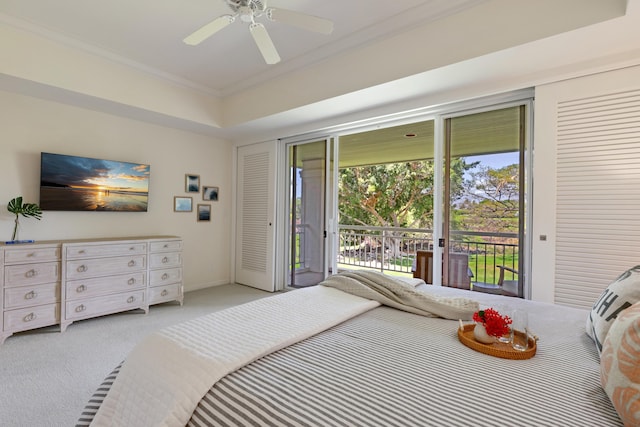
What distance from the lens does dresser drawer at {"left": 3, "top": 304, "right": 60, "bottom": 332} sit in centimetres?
→ 265

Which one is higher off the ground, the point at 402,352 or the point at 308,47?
the point at 308,47

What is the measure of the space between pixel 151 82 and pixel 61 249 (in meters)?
2.05

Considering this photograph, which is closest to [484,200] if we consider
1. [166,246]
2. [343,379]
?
[343,379]

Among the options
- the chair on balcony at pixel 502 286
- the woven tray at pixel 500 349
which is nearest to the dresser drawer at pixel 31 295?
the woven tray at pixel 500 349

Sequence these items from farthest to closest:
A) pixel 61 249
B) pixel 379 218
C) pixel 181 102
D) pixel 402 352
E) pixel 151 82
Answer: pixel 379 218, pixel 181 102, pixel 151 82, pixel 61 249, pixel 402 352

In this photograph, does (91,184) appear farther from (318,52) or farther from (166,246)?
(318,52)

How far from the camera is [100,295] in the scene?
10.3 feet

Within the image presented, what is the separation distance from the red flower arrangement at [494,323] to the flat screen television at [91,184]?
155 inches

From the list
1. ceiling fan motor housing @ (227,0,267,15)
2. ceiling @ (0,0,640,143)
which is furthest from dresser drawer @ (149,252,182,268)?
ceiling fan motor housing @ (227,0,267,15)

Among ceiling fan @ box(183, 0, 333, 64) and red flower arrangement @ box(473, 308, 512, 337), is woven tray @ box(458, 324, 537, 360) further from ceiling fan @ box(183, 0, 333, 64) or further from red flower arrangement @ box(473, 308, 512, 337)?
ceiling fan @ box(183, 0, 333, 64)

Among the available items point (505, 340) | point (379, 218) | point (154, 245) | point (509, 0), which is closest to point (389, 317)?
point (505, 340)

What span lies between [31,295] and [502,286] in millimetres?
4377

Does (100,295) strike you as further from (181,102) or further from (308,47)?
(308,47)

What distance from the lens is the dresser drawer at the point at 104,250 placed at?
9.70 ft
